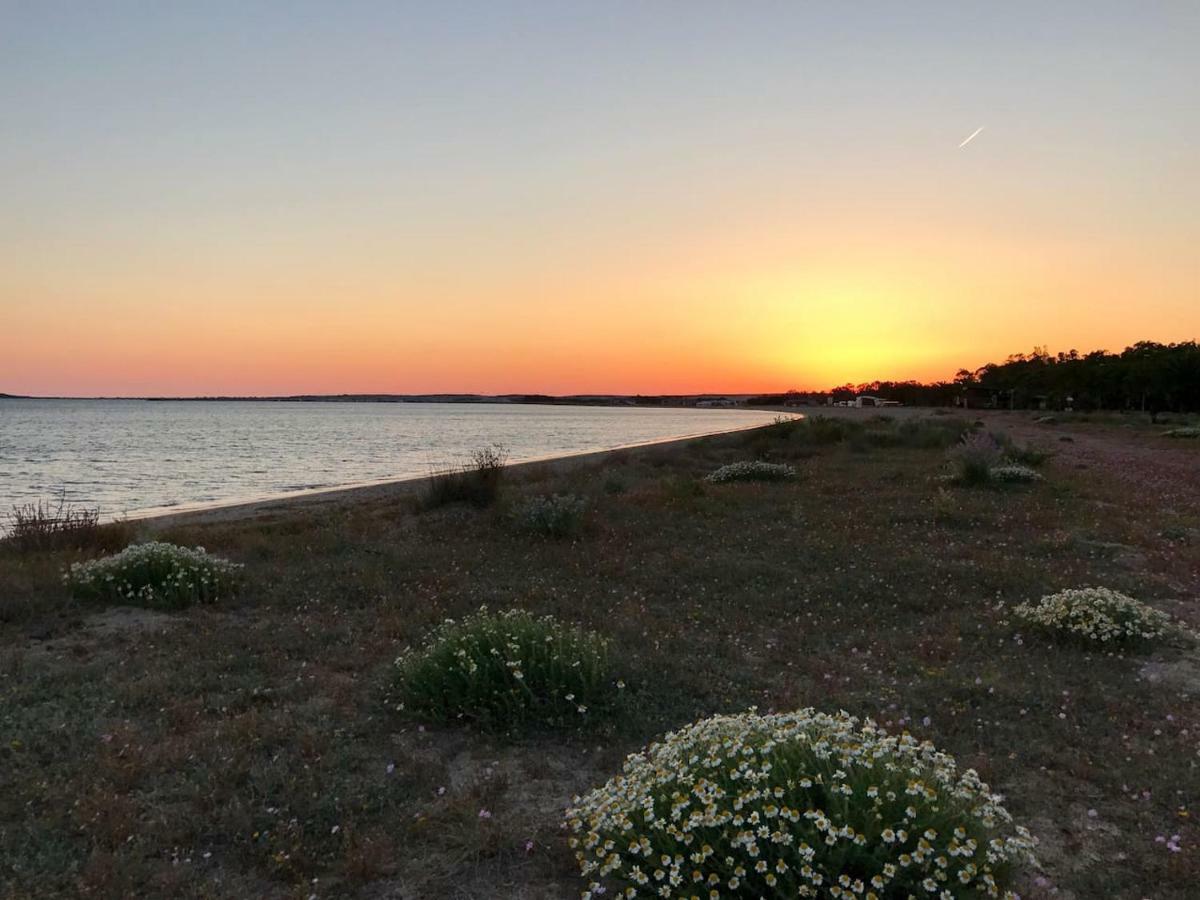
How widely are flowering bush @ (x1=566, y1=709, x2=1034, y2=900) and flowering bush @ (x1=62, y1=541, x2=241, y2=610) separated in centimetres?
662

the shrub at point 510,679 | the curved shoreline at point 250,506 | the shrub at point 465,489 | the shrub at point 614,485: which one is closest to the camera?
the shrub at point 510,679

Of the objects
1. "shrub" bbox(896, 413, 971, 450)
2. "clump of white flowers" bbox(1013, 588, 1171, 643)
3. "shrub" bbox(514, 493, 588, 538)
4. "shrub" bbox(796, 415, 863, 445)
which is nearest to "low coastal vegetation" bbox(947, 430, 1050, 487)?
"shrub" bbox(514, 493, 588, 538)

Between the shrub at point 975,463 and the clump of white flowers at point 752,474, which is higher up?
the shrub at point 975,463

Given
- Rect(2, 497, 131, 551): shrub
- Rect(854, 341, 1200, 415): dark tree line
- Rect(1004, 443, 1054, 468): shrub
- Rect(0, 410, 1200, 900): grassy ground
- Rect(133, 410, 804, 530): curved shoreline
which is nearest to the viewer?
Rect(0, 410, 1200, 900): grassy ground

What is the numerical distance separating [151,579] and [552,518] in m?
5.62

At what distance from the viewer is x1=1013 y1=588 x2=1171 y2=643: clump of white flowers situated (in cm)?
708

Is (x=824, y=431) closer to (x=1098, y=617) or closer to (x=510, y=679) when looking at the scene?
(x=1098, y=617)

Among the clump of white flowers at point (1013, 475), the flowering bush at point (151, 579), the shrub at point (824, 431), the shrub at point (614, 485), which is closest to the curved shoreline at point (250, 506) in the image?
the shrub at point (614, 485)

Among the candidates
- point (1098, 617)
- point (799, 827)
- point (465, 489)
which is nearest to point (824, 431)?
point (465, 489)

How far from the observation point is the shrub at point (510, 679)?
18.3 feet

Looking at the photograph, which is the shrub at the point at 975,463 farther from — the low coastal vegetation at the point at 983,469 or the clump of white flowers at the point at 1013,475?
the clump of white flowers at the point at 1013,475

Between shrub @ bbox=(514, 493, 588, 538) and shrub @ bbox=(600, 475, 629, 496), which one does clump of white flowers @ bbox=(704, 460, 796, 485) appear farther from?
shrub @ bbox=(514, 493, 588, 538)

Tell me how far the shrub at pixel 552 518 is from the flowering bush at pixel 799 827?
8.77 metres

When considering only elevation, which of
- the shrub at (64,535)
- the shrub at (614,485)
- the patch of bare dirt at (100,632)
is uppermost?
the shrub at (64,535)
